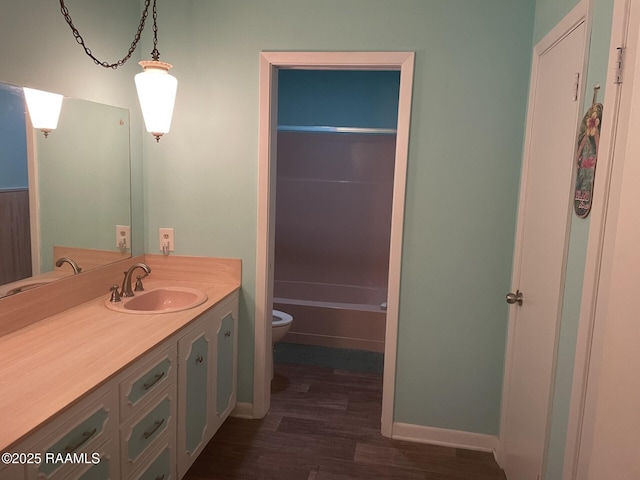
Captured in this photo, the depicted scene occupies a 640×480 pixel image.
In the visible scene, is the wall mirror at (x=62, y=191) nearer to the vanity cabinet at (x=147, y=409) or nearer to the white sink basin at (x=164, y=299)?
the white sink basin at (x=164, y=299)

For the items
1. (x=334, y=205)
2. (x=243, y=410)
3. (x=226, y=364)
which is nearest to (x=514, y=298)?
(x=226, y=364)

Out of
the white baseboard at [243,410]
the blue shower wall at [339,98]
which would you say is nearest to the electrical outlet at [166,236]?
the white baseboard at [243,410]

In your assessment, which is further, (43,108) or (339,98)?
(339,98)

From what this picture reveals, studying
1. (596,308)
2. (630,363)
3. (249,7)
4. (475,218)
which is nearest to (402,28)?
(249,7)

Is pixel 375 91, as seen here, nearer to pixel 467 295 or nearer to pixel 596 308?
pixel 467 295

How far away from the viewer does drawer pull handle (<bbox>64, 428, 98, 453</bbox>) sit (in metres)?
1.37

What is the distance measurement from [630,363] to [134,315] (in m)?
1.84

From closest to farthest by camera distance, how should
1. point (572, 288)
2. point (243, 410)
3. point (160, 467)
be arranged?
point (572, 288) < point (160, 467) < point (243, 410)

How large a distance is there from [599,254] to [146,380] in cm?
157

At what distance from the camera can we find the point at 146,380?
1.78m

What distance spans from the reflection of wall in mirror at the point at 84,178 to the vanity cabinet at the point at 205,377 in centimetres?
69

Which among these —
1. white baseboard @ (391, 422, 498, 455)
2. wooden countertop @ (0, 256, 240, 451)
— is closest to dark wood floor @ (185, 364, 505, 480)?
white baseboard @ (391, 422, 498, 455)

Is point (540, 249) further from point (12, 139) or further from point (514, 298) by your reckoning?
point (12, 139)

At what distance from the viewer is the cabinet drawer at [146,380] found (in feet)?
5.40
